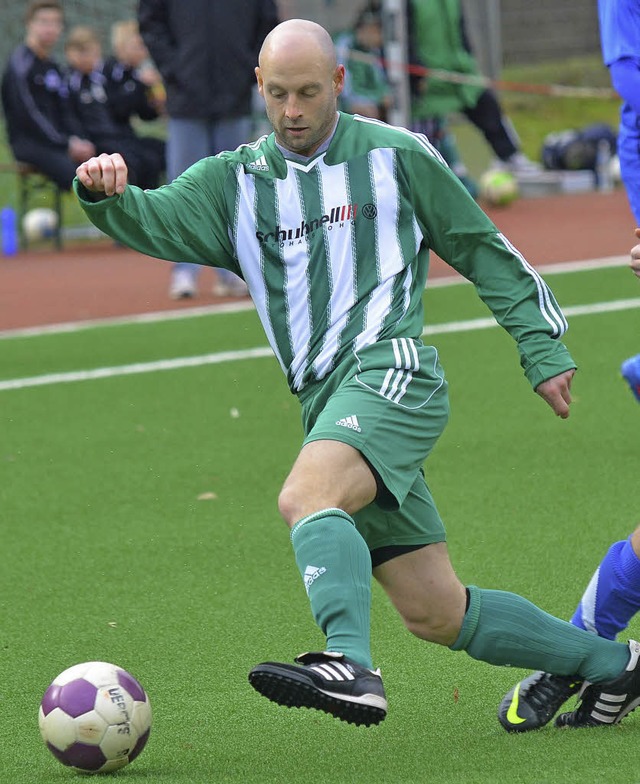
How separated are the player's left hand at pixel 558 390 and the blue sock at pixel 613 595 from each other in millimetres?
485

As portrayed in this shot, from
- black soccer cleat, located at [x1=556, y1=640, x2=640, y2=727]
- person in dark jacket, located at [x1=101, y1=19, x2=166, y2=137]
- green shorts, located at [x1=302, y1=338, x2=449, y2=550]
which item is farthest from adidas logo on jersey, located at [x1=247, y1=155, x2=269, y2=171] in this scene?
person in dark jacket, located at [x1=101, y1=19, x2=166, y2=137]

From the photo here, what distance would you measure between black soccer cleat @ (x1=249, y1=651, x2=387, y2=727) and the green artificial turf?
378mm

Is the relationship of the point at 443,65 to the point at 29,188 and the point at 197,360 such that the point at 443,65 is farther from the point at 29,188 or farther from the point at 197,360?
the point at 197,360

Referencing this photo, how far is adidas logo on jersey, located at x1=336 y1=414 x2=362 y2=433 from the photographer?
3731mm

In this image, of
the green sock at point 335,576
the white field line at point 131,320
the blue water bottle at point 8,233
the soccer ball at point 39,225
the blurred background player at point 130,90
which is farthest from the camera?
the soccer ball at point 39,225

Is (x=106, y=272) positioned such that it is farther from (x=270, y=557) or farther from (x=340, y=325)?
(x=340, y=325)

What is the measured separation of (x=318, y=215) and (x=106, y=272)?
35.2 ft

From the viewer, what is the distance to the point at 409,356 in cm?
392

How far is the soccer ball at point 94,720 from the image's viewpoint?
12.4 feet

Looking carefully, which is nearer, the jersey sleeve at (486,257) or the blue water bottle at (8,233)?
the jersey sleeve at (486,257)

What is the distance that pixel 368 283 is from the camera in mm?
3994

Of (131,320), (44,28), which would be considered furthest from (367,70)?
(131,320)

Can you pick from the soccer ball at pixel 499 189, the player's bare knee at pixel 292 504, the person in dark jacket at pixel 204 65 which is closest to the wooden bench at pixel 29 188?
the person in dark jacket at pixel 204 65

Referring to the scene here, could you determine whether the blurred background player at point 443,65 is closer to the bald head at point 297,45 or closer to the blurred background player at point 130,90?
the blurred background player at point 130,90
